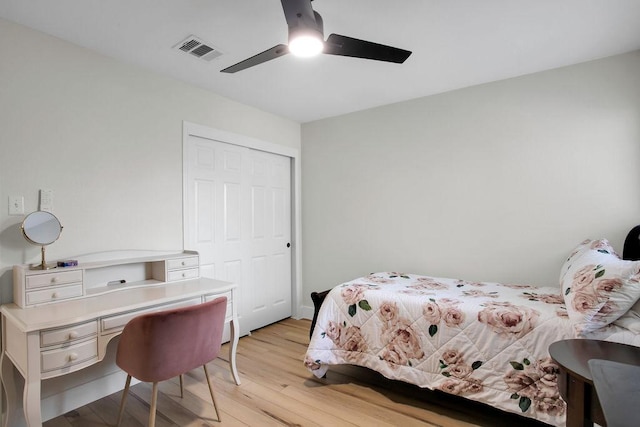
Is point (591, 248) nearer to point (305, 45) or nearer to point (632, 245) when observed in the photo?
point (632, 245)

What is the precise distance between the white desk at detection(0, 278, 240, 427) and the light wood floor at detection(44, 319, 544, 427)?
1.80ft

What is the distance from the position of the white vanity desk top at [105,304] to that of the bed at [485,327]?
963 mm

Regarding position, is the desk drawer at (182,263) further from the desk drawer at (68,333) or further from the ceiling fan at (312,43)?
the ceiling fan at (312,43)

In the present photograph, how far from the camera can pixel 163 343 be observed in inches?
65.6

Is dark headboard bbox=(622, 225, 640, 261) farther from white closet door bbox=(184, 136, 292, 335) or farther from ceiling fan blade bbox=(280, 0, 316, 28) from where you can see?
white closet door bbox=(184, 136, 292, 335)

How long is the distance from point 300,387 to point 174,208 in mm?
1764

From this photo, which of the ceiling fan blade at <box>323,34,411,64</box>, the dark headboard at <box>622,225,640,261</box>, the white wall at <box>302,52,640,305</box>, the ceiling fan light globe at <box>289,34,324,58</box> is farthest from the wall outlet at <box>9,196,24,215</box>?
the dark headboard at <box>622,225,640,261</box>

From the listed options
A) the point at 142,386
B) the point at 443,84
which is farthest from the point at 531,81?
the point at 142,386

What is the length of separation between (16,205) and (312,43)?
199cm

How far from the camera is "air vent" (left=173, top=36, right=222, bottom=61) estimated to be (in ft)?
7.01

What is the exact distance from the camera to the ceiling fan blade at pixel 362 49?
1604 mm

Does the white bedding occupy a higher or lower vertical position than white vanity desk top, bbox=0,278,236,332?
lower

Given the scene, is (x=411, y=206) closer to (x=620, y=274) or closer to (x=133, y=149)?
(x=620, y=274)

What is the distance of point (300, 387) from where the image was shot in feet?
7.70
